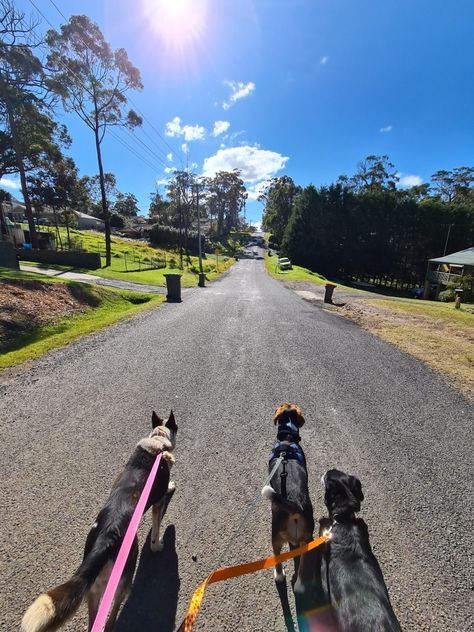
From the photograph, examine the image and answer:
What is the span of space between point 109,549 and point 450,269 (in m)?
42.4

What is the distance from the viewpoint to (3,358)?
643 cm

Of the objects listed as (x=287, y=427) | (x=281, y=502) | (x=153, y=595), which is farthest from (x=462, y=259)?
(x=153, y=595)

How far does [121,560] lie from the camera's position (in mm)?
1715

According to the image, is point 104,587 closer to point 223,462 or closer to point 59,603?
point 59,603

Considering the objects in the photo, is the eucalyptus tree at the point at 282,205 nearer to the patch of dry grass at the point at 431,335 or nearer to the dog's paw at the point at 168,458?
the patch of dry grass at the point at 431,335

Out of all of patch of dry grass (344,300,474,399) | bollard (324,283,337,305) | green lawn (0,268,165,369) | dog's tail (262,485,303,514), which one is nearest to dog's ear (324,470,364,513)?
dog's tail (262,485,303,514)

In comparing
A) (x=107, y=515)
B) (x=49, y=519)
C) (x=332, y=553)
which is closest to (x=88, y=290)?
(x=49, y=519)

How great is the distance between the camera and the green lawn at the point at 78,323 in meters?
6.90

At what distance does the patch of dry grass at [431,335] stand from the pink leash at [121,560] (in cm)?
626

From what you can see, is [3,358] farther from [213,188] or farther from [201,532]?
[213,188]

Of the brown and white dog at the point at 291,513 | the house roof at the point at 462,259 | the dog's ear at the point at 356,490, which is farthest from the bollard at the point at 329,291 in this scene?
the house roof at the point at 462,259

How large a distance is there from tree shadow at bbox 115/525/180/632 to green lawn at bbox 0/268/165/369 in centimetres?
553

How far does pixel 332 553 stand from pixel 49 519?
2.50 metres

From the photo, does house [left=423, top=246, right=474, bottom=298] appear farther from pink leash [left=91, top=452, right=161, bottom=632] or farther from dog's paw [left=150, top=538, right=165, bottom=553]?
pink leash [left=91, top=452, right=161, bottom=632]
